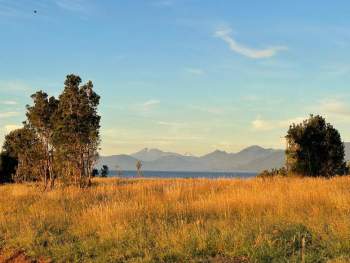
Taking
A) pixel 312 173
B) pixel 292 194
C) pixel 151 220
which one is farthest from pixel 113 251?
pixel 312 173

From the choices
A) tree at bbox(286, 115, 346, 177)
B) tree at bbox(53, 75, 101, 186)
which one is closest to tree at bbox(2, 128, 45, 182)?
tree at bbox(53, 75, 101, 186)

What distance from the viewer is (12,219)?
14.5m

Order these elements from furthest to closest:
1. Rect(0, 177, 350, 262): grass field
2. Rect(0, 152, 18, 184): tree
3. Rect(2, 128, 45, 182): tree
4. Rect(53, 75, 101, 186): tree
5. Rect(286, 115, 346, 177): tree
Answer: Rect(0, 152, 18, 184): tree
Rect(286, 115, 346, 177): tree
Rect(2, 128, 45, 182): tree
Rect(53, 75, 101, 186): tree
Rect(0, 177, 350, 262): grass field

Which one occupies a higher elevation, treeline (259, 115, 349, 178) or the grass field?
treeline (259, 115, 349, 178)

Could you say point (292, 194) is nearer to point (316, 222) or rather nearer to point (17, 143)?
point (316, 222)

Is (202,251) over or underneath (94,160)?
underneath

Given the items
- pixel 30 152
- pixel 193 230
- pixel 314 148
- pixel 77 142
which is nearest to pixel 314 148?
pixel 314 148

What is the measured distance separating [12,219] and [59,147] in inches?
560

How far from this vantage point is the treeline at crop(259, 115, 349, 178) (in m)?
35.6

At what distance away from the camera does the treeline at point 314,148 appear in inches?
1403

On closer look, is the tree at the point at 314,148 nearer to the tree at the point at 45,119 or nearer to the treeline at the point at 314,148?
the treeline at the point at 314,148

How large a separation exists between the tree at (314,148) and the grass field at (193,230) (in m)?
19.3

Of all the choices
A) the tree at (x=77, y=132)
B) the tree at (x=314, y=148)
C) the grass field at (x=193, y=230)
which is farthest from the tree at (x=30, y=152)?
the tree at (x=314, y=148)

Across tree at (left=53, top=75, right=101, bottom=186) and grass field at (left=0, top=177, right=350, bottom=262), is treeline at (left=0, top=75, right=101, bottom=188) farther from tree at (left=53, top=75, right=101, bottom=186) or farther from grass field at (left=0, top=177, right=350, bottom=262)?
grass field at (left=0, top=177, right=350, bottom=262)
